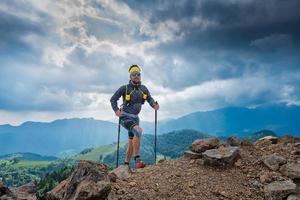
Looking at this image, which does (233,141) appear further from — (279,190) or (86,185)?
(86,185)

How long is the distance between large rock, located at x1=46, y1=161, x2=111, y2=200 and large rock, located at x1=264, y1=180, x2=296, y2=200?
6.28 meters

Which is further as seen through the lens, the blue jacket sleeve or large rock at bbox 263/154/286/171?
the blue jacket sleeve

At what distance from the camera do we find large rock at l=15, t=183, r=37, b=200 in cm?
1395

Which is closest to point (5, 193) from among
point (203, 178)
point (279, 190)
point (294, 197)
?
point (203, 178)

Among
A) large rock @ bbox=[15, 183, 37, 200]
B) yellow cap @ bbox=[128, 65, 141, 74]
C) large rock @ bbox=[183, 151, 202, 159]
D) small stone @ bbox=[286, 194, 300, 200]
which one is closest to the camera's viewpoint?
small stone @ bbox=[286, 194, 300, 200]

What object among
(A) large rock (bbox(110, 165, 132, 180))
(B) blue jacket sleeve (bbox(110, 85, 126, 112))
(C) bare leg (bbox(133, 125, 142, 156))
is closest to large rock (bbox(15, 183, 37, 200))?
(A) large rock (bbox(110, 165, 132, 180))

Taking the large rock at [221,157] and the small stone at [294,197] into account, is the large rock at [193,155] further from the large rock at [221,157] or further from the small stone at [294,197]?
the small stone at [294,197]

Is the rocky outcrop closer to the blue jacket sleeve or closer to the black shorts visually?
the black shorts

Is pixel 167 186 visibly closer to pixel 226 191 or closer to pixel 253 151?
pixel 226 191

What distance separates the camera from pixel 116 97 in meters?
17.8

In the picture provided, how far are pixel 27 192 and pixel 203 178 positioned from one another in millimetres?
7840

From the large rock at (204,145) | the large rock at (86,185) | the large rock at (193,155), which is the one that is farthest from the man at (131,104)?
the large rock at (86,185)

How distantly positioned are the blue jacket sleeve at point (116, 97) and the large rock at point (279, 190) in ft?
28.3

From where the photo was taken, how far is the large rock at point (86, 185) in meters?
10.5
